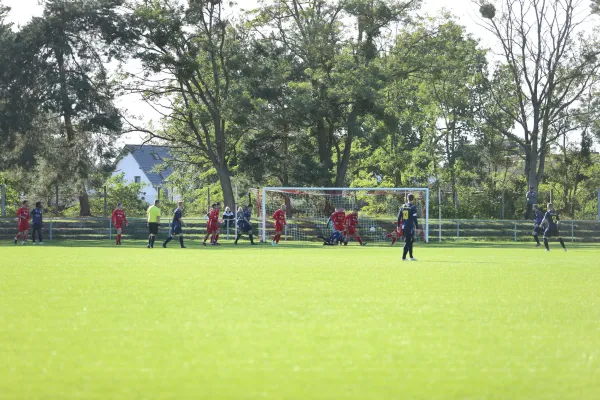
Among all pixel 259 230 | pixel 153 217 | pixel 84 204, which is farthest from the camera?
pixel 84 204

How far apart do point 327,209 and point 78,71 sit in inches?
586

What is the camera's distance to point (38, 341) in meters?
8.43

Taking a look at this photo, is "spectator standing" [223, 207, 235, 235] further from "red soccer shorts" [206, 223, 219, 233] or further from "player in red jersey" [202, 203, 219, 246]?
"red soccer shorts" [206, 223, 219, 233]

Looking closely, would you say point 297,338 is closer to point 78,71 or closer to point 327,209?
point 327,209

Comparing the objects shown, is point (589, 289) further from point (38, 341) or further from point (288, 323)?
point (38, 341)

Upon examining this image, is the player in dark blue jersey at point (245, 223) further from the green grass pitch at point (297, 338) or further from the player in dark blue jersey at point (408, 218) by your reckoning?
the green grass pitch at point (297, 338)

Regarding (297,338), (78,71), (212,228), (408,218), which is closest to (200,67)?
(78,71)

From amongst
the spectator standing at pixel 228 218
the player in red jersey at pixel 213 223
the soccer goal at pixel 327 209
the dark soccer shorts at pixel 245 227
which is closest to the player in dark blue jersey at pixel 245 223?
the dark soccer shorts at pixel 245 227

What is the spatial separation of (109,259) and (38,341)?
15336mm

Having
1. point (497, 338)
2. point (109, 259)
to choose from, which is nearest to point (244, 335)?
point (497, 338)

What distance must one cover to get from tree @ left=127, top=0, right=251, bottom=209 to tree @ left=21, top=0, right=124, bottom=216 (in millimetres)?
1544

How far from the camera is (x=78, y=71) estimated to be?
44.8 m

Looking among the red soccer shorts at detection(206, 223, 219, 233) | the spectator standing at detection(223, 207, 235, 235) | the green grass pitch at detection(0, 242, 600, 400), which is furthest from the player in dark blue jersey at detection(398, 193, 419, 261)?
the spectator standing at detection(223, 207, 235, 235)

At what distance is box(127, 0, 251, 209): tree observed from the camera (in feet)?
142
